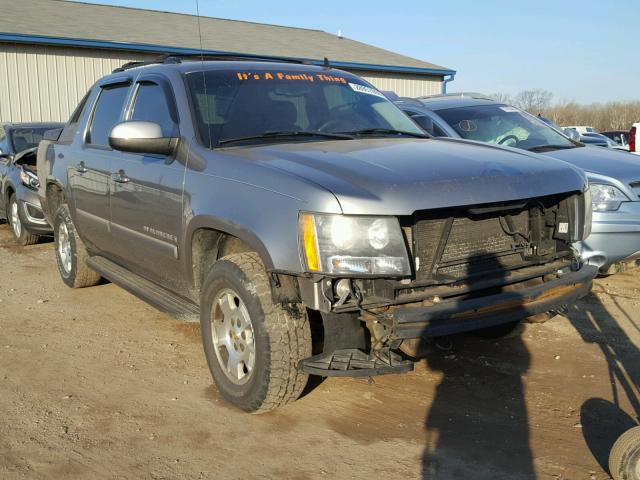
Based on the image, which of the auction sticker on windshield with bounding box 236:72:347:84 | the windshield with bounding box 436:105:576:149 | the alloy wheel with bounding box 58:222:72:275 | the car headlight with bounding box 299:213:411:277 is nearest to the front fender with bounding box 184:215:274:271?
the car headlight with bounding box 299:213:411:277

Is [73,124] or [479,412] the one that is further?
[73,124]

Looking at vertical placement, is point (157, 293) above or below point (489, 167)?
below

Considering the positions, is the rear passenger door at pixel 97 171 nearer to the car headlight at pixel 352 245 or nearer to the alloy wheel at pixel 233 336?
the alloy wheel at pixel 233 336

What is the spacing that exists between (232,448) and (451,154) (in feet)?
6.53

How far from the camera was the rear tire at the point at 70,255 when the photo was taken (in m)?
6.28

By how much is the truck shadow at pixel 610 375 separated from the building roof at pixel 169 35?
1194 cm

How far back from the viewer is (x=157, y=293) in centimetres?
475

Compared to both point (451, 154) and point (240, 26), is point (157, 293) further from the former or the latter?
point (240, 26)

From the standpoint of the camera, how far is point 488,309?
3.50m

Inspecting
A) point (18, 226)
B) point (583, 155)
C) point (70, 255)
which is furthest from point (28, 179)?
point (583, 155)

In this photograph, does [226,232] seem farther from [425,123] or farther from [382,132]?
[425,123]

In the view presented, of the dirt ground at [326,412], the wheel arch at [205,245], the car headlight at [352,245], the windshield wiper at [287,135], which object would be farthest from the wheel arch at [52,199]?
the car headlight at [352,245]

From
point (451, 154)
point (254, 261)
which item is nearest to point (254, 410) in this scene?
point (254, 261)

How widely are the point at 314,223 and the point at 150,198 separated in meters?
1.72
